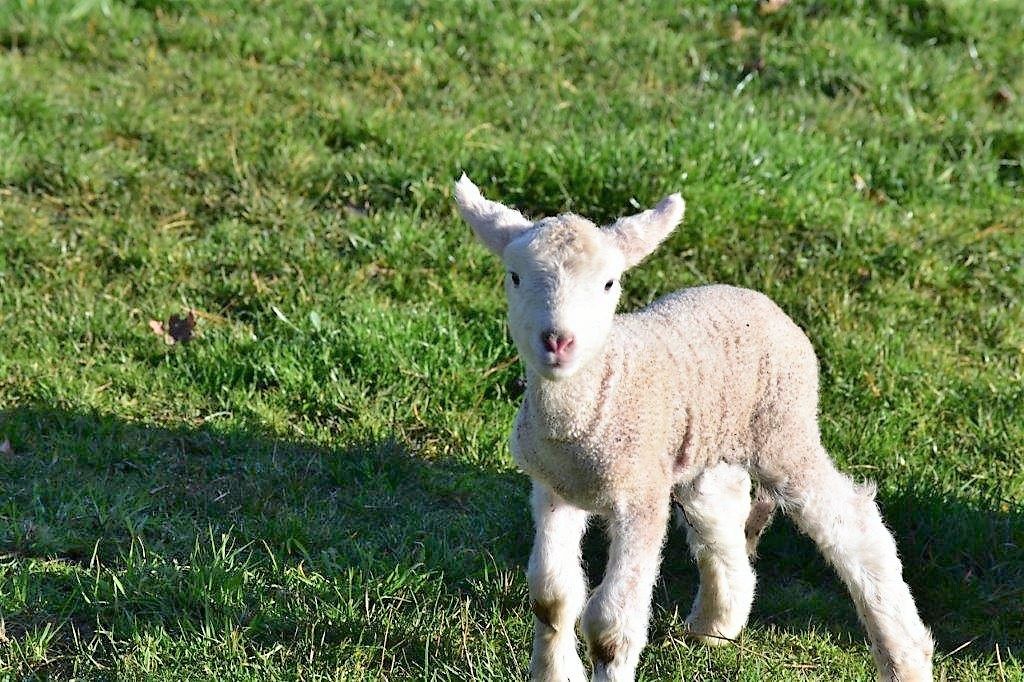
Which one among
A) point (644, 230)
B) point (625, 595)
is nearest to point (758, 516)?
point (625, 595)

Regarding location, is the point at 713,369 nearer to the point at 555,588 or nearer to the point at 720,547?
the point at 720,547

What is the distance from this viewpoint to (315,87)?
7.17 meters

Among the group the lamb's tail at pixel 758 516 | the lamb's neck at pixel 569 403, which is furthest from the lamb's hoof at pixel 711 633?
the lamb's neck at pixel 569 403

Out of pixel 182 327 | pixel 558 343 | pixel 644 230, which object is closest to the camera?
pixel 558 343

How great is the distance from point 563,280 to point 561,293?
0.04 m

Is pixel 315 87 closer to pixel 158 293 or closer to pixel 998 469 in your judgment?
pixel 158 293

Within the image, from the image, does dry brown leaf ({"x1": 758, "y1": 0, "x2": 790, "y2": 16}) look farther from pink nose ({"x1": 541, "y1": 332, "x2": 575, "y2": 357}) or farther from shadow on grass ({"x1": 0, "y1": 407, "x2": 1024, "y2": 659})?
pink nose ({"x1": 541, "y1": 332, "x2": 575, "y2": 357})

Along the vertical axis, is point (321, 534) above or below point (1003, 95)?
below

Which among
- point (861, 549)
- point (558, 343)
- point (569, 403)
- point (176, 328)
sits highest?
point (558, 343)

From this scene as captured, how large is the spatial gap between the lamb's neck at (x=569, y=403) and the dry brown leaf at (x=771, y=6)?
188 inches

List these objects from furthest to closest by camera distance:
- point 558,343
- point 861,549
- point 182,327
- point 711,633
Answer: point 182,327 → point 711,633 → point 861,549 → point 558,343

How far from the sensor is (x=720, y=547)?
161 inches

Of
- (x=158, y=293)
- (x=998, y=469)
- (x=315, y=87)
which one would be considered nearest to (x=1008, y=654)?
(x=998, y=469)

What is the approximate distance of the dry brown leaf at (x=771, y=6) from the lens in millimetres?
7840
